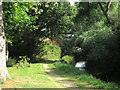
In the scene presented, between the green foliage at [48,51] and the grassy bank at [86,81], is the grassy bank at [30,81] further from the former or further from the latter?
the green foliage at [48,51]

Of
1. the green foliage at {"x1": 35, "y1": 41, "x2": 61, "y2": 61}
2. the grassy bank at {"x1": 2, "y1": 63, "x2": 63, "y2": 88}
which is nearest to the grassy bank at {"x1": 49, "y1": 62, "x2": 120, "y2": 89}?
the grassy bank at {"x1": 2, "y1": 63, "x2": 63, "y2": 88}

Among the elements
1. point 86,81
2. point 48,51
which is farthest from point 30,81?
point 48,51

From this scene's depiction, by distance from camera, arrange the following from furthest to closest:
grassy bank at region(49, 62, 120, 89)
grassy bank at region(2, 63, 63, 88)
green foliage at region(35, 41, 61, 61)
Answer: green foliage at region(35, 41, 61, 61), grassy bank at region(49, 62, 120, 89), grassy bank at region(2, 63, 63, 88)

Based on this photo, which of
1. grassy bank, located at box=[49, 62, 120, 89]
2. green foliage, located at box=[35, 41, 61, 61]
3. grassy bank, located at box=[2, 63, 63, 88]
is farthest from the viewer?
green foliage, located at box=[35, 41, 61, 61]

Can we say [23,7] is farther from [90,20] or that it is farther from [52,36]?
[90,20]

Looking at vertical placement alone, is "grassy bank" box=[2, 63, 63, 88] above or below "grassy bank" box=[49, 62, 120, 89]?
above

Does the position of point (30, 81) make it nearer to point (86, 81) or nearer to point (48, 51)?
point (86, 81)

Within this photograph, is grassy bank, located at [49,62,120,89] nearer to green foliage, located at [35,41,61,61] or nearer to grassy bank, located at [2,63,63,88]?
grassy bank, located at [2,63,63,88]

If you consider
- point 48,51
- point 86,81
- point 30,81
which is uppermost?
point 48,51

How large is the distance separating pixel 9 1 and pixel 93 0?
11.2 meters

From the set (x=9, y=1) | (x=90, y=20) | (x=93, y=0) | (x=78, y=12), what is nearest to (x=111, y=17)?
(x=93, y=0)

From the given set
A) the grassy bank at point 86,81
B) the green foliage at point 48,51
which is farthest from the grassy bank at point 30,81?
the green foliage at point 48,51

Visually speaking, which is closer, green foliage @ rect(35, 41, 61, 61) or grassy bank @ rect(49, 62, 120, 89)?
grassy bank @ rect(49, 62, 120, 89)

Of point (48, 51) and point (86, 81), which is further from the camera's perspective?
point (48, 51)
